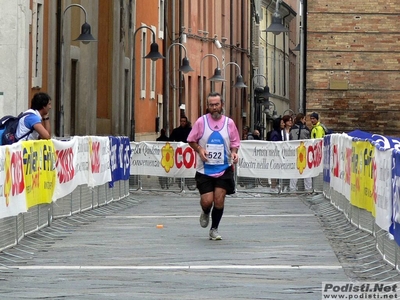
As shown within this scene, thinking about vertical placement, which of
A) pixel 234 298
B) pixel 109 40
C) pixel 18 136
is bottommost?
pixel 234 298

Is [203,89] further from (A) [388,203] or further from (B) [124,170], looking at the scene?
(A) [388,203]

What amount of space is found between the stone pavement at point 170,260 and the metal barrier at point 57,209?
0.14 metres

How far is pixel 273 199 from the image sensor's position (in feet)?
93.0

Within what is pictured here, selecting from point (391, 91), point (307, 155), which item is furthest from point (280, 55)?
→ point (307, 155)


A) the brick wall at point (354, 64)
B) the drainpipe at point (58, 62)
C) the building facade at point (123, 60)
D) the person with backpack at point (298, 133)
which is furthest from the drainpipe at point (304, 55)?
the drainpipe at point (58, 62)

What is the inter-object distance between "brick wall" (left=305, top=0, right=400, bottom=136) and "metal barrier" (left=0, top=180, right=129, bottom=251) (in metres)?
10.4

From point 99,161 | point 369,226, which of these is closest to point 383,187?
point 369,226

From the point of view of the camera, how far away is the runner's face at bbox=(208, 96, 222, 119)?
16.8 m

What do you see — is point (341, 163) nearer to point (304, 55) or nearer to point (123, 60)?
point (304, 55)

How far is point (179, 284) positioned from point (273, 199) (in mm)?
16504

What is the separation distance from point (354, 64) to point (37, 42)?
986cm

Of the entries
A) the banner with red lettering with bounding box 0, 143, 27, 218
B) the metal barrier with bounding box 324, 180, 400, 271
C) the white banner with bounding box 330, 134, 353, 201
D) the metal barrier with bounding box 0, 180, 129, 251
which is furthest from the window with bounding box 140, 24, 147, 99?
the banner with red lettering with bounding box 0, 143, 27, 218

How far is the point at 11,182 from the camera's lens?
48.8 feet

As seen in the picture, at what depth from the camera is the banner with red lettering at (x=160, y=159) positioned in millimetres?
30359
